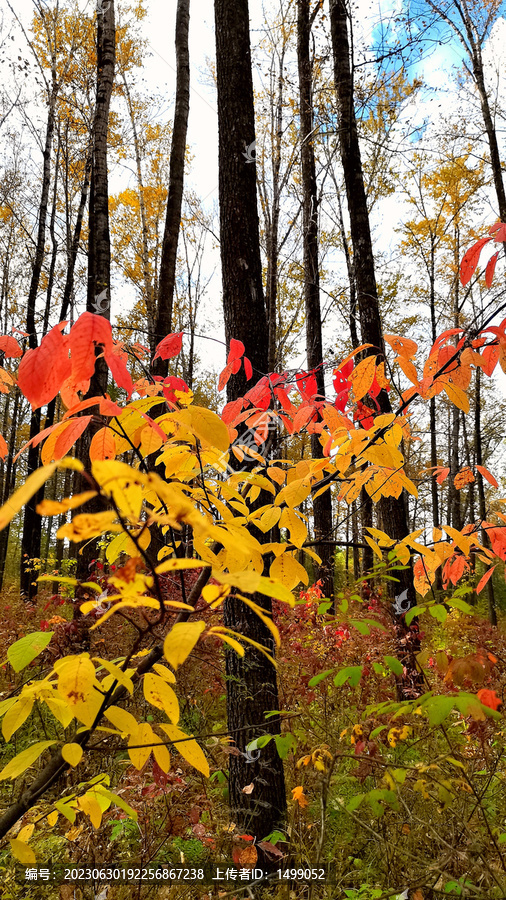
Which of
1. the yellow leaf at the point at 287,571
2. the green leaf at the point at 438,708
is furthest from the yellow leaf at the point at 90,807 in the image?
the green leaf at the point at 438,708

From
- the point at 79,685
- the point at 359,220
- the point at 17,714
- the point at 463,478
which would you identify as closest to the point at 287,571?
the point at 79,685

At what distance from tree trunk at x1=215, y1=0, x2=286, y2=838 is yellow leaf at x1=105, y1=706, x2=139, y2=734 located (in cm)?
133

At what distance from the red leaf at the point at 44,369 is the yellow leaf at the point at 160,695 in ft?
1.73

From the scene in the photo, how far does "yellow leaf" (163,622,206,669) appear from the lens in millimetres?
499

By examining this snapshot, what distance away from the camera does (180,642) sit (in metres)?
0.52

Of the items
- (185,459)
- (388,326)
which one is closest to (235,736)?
(185,459)

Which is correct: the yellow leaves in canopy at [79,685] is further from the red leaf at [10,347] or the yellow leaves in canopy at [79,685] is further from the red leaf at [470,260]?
the red leaf at [470,260]

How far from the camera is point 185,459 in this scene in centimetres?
105

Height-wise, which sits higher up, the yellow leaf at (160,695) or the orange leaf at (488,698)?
the yellow leaf at (160,695)

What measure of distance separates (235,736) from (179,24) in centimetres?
883

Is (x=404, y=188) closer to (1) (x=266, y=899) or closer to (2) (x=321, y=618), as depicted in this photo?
(2) (x=321, y=618)

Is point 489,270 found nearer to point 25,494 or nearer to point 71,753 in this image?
point 25,494

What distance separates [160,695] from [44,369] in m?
0.61

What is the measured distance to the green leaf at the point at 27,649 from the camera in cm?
83
